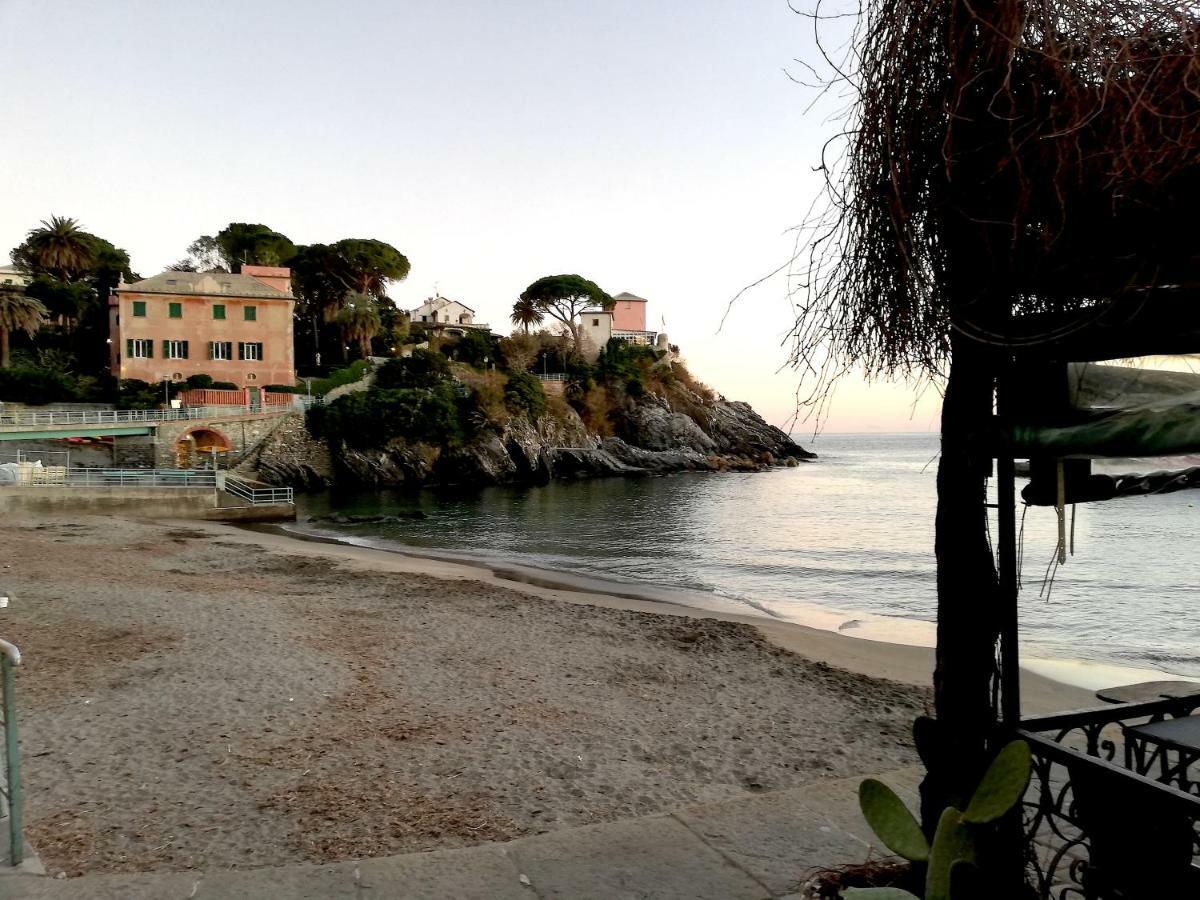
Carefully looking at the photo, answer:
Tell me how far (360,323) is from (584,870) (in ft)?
185

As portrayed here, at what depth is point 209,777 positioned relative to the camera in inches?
213

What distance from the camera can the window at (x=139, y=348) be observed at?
45.7m

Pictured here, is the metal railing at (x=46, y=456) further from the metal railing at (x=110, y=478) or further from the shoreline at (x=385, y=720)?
the shoreline at (x=385, y=720)

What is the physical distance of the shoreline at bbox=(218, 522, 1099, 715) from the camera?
10.4 meters

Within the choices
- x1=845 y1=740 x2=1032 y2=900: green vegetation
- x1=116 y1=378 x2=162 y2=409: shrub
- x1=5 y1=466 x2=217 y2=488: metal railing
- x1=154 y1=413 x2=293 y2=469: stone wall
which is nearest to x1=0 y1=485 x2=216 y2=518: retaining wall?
x1=5 y1=466 x2=217 y2=488: metal railing

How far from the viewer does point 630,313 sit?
93812mm

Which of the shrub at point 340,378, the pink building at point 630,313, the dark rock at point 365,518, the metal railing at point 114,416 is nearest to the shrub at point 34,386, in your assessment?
the metal railing at point 114,416

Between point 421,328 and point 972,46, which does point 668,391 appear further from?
point 972,46

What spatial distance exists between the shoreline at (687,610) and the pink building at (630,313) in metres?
69.0

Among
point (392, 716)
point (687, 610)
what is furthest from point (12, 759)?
point (687, 610)

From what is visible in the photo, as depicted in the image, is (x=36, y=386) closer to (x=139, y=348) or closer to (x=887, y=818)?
(x=139, y=348)

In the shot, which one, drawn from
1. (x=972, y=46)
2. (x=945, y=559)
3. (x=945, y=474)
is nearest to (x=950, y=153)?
(x=972, y=46)

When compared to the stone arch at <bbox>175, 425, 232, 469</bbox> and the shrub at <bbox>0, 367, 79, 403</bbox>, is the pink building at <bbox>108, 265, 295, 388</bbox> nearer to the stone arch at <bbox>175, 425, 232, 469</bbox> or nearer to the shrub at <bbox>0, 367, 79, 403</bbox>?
the shrub at <bbox>0, 367, 79, 403</bbox>

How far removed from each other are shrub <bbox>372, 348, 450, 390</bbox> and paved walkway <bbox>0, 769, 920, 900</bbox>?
50300 mm
